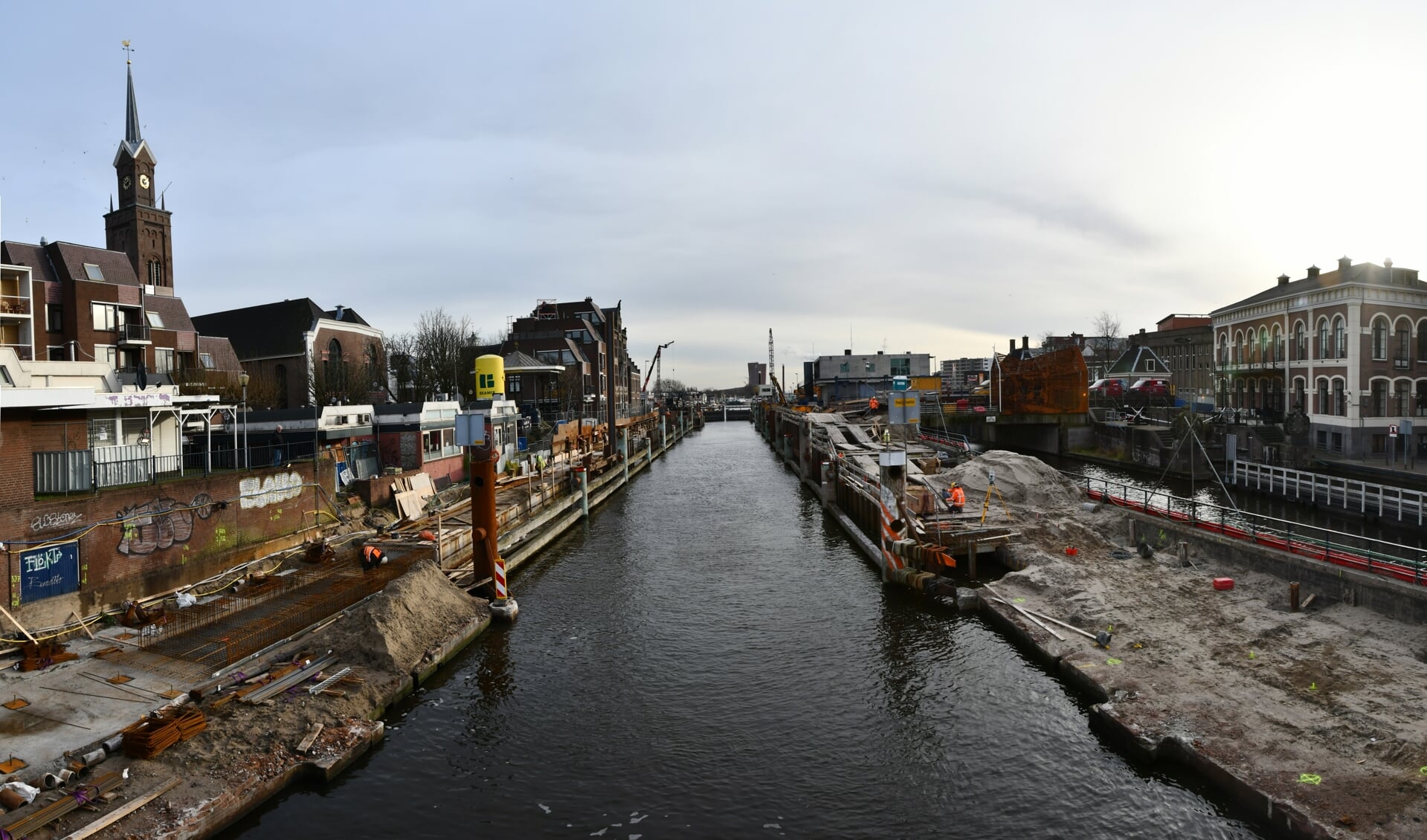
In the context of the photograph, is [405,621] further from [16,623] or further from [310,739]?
[16,623]

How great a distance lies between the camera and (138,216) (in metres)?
67.9

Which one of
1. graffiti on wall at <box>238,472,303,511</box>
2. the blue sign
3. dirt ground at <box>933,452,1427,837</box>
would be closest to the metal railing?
dirt ground at <box>933,452,1427,837</box>

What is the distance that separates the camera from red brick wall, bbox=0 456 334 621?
1731 cm

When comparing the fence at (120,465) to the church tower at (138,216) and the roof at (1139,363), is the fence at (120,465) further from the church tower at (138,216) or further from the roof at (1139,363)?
the roof at (1139,363)

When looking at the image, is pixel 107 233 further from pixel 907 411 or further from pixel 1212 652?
pixel 1212 652

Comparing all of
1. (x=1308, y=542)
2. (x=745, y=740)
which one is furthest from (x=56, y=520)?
(x=1308, y=542)

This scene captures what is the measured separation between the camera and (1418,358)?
46.9 metres

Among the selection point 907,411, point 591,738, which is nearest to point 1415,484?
point 907,411

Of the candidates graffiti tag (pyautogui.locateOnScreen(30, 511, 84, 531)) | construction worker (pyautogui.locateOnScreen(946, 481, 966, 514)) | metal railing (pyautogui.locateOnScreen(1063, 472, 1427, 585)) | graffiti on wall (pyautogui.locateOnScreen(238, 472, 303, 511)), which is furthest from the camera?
construction worker (pyautogui.locateOnScreen(946, 481, 966, 514))

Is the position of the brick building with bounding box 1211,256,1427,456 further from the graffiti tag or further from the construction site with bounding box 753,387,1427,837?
the graffiti tag

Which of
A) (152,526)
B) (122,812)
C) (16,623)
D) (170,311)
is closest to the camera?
(122,812)

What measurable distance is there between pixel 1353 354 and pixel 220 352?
75.7 m

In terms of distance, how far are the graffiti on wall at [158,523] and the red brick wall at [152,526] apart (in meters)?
0.02

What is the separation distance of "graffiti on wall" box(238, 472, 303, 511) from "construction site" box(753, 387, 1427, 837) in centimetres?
2079
